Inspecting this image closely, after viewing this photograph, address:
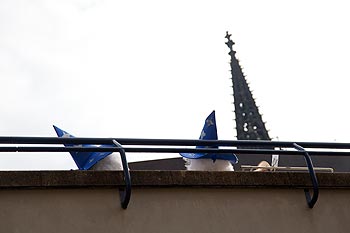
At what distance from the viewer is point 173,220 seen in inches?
152

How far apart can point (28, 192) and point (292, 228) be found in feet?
5.61

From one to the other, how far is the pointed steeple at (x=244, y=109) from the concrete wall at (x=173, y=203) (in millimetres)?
40638

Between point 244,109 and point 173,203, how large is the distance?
143 feet

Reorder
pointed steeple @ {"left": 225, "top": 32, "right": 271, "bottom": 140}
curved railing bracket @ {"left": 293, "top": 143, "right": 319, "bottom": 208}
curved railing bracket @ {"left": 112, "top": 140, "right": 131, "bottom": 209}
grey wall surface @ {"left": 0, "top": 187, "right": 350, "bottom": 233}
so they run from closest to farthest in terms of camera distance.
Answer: grey wall surface @ {"left": 0, "top": 187, "right": 350, "bottom": 233}, curved railing bracket @ {"left": 112, "top": 140, "right": 131, "bottom": 209}, curved railing bracket @ {"left": 293, "top": 143, "right": 319, "bottom": 208}, pointed steeple @ {"left": 225, "top": 32, "right": 271, "bottom": 140}

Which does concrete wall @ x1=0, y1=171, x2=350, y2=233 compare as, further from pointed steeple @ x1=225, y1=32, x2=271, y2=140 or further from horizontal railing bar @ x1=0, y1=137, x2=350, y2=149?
pointed steeple @ x1=225, y1=32, x2=271, y2=140

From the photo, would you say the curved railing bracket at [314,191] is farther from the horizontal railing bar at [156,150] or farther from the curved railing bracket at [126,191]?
the curved railing bracket at [126,191]

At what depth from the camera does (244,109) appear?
47.1 meters

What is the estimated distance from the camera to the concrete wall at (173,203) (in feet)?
11.7

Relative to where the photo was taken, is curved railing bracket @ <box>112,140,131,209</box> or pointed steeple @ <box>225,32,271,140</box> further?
pointed steeple @ <box>225,32,271,140</box>

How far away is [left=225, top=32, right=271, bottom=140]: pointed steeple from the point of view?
45.4 m

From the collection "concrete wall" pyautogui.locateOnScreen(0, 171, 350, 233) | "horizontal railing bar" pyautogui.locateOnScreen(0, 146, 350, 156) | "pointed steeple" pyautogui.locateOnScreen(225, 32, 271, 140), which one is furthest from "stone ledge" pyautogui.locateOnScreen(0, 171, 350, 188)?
"pointed steeple" pyautogui.locateOnScreen(225, 32, 271, 140)

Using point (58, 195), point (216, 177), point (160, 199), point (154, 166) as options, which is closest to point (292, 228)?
point (216, 177)

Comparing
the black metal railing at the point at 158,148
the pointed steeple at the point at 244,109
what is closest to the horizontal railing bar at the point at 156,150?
the black metal railing at the point at 158,148

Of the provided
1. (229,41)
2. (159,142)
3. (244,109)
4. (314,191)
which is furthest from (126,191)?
(244,109)
